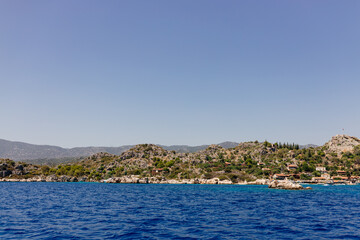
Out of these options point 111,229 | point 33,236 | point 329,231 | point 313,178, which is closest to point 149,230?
point 111,229

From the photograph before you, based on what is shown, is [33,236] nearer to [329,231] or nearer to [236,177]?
[329,231]

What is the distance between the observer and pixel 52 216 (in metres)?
38.1

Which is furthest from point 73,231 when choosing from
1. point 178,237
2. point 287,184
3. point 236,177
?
point 236,177

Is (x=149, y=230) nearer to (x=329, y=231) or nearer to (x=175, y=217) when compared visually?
(x=175, y=217)

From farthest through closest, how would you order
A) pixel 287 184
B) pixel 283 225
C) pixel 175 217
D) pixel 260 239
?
1. pixel 287 184
2. pixel 175 217
3. pixel 283 225
4. pixel 260 239

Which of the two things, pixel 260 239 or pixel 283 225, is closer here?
pixel 260 239

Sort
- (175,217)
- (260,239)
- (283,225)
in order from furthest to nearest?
(175,217)
(283,225)
(260,239)

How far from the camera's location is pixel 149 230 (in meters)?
28.7

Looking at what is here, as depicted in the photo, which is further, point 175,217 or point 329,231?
point 175,217

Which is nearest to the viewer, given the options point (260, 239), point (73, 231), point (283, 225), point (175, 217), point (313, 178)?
point (260, 239)

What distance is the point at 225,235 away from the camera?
26250mm

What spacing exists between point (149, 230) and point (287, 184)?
112064 millimetres

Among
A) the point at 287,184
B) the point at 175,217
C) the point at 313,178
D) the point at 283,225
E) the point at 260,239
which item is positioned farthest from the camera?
the point at 313,178

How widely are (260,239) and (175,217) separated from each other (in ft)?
52.0
